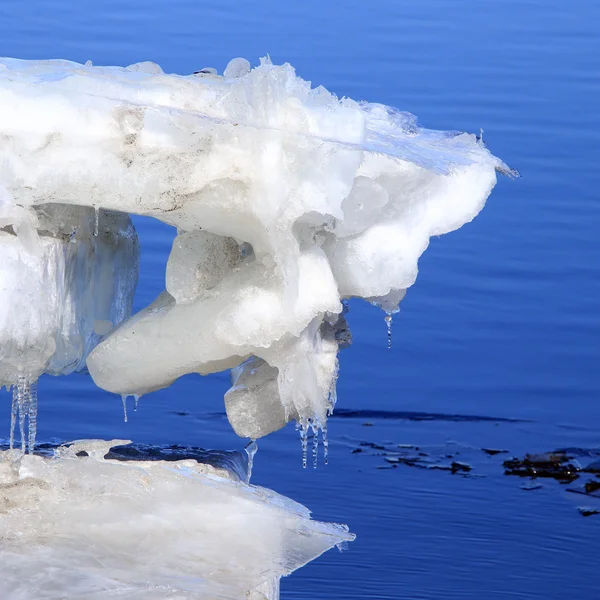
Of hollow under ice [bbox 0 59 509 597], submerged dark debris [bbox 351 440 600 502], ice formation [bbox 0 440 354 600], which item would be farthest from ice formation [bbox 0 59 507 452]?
submerged dark debris [bbox 351 440 600 502]

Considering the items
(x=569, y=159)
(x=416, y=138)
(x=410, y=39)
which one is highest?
(x=410, y=39)

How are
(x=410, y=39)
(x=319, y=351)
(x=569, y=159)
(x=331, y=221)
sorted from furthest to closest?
(x=410, y=39), (x=569, y=159), (x=319, y=351), (x=331, y=221)

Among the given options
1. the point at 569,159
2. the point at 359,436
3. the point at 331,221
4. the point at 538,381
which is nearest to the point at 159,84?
the point at 331,221

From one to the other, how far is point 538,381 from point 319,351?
12.1 ft

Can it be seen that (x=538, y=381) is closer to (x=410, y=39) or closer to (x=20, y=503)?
(x=20, y=503)

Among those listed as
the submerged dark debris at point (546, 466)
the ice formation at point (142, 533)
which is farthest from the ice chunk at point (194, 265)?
the submerged dark debris at point (546, 466)

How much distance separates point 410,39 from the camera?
11.4 meters

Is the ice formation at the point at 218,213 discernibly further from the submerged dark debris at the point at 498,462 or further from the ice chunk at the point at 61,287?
the submerged dark debris at the point at 498,462

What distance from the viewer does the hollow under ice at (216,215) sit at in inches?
86.4

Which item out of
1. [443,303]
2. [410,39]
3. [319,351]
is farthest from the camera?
[410,39]

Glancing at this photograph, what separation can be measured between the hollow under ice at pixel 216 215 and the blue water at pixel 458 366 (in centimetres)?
211

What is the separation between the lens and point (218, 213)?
2.22m

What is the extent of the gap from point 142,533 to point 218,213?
20.0 inches

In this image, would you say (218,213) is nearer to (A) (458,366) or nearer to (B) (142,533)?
(B) (142,533)
